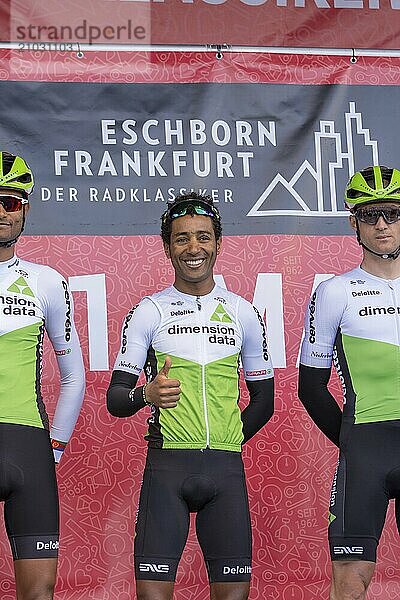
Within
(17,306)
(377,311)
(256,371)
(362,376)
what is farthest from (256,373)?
(17,306)

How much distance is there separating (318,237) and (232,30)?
1060 mm

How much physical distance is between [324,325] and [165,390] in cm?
84

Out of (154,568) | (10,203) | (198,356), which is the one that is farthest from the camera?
(10,203)

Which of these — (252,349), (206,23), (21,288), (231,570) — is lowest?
(231,570)

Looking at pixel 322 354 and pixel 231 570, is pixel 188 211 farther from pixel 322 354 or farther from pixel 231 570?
pixel 231 570

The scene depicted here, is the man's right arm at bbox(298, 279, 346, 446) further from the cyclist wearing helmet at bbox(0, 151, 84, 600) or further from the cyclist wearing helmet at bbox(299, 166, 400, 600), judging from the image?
the cyclist wearing helmet at bbox(0, 151, 84, 600)

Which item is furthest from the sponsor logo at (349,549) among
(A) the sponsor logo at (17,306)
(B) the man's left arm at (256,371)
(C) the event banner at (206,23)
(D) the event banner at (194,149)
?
(C) the event banner at (206,23)

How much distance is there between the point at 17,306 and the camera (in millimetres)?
4277

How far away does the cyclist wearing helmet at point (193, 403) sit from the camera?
4.06 metres

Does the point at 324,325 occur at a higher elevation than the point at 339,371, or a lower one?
higher

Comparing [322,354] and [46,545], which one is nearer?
[46,545]

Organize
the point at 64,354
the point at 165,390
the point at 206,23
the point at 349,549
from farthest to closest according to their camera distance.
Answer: the point at 206,23, the point at 64,354, the point at 349,549, the point at 165,390

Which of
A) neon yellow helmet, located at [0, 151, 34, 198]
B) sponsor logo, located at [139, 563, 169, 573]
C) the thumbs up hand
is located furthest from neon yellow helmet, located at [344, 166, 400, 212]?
sponsor logo, located at [139, 563, 169, 573]

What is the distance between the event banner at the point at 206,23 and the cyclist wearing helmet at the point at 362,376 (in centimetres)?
99
